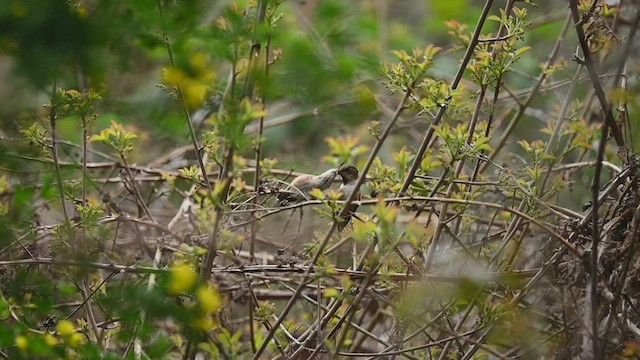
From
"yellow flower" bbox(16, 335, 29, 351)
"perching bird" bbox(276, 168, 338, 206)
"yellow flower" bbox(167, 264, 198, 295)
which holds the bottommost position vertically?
"yellow flower" bbox(16, 335, 29, 351)

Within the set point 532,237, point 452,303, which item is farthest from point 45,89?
point 532,237

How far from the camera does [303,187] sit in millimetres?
1581

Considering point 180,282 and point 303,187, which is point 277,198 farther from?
point 180,282

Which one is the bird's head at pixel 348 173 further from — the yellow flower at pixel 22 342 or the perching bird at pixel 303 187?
the yellow flower at pixel 22 342

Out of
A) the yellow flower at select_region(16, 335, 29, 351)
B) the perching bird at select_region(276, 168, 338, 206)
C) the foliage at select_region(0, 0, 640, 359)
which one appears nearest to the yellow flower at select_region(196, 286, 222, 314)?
the foliage at select_region(0, 0, 640, 359)

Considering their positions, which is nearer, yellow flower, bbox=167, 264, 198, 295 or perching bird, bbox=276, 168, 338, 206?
yellow flower, bbox=167, 264, 198, 295

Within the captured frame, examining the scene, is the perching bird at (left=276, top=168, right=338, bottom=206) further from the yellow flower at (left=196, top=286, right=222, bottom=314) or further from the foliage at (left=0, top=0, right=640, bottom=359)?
the yellow flower at (left=196, top=286, right=222, bottom=314)

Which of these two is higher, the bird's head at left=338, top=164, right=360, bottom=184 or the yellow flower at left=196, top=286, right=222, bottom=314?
the bird's head at left=338, top=164, right=360, bottom=184

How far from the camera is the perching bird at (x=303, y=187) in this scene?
1543mm

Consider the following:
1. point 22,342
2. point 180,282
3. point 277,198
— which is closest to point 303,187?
point 277,198

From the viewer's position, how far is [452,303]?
152cm

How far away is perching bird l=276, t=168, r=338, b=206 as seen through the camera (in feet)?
5.06

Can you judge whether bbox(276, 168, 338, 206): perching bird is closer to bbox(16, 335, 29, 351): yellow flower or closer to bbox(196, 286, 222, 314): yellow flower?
bbox(196, 286, 222, 314): yellow flower

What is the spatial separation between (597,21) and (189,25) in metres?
0.86
